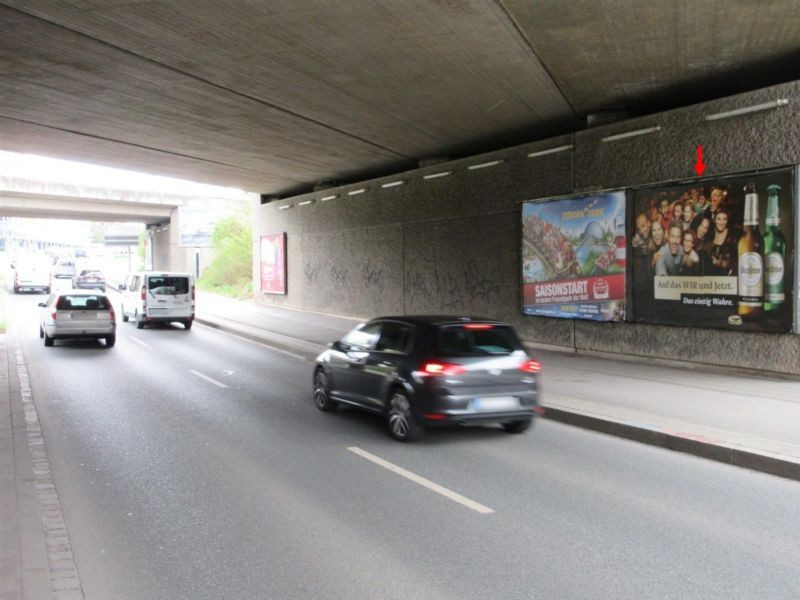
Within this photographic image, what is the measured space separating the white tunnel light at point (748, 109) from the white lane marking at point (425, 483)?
8446 millimetres

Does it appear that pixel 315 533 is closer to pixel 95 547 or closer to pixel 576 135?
pixel 95 547

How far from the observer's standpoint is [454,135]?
17297 millimetres

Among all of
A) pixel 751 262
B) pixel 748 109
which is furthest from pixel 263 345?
pixel 748 109

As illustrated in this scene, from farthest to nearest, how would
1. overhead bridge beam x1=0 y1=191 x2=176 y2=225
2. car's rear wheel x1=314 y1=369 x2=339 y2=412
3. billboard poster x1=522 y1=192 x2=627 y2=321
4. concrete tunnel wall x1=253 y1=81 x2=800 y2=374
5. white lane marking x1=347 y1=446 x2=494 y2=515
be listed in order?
overhead bridge beam x1=0 y1=191 x2=176 y2=225
billboard poster x1=522 y1=192 x2=627 y2=321
concrete tunnel wall x1=253 y1=81 x2=800 y2=374
car's rear wheel x1=314 y1=369 x2=339 y2=412
white lane marking x1=347 y1=446 x2=494 y2=515

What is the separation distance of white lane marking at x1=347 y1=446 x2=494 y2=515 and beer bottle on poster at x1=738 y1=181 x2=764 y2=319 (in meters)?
7.35

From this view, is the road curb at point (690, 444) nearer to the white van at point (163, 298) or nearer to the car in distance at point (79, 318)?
the car in distance at point (79, 318)

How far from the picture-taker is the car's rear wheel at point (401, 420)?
782cm

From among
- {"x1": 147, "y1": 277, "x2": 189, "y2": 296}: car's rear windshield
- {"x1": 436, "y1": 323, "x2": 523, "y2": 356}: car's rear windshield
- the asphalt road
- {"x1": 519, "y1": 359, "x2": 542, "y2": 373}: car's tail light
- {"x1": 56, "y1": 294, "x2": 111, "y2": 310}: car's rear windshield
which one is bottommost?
the asphalt road

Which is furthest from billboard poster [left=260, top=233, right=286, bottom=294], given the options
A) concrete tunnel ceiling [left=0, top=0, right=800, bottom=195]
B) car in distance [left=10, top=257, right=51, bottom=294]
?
car in distance [left=10, top=257, right=51, bottom=294]

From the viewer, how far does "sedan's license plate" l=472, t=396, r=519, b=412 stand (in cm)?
775

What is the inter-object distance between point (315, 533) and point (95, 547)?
1.53 metres

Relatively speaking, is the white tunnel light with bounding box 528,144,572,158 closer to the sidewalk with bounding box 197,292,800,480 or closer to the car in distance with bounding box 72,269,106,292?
the sidewalk with bounding box 197,292,800,480

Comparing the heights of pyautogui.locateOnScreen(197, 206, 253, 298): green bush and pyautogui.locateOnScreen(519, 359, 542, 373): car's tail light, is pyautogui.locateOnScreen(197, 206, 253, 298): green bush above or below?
above

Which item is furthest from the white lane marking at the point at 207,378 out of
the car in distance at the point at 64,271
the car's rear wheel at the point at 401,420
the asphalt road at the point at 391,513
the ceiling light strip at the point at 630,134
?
the car in distance at the point at 64,271
